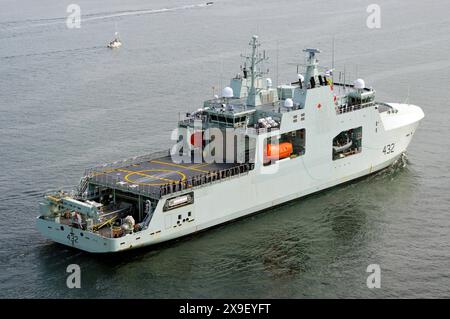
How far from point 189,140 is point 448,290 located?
1782 centimetres

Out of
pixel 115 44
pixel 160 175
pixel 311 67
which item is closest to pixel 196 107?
pixel 311 67

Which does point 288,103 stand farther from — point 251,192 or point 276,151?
point 251,192

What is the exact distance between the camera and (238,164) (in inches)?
1721

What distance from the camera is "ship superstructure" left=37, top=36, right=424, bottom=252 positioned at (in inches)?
1526

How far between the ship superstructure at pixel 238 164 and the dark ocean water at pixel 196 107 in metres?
1.14

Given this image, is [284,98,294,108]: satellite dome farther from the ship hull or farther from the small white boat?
the small white boat

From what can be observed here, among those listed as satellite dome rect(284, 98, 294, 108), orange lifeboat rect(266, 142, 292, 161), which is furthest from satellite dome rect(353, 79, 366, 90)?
orange lifeboat rect(266, 142, 292, 161)

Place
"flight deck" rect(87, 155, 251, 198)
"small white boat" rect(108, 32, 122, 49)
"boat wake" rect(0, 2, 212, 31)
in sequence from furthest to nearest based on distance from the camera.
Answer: "boat wake" rect(0, 2, 212, 31) → "small white boat" rect(108, 32, 122, 49) → "flight deck" rect(87, 155, 251, 198)

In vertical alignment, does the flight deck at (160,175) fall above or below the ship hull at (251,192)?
Answer: above

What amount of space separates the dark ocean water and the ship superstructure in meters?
1.14

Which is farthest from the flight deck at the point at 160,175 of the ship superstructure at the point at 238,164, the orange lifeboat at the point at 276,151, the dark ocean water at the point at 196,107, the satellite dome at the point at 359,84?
the satellite dome at the point at 359,84

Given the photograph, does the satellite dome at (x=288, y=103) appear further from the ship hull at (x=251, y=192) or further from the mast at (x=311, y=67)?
the ship hull at (x=251, y=192)

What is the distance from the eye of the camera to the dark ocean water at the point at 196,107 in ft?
120

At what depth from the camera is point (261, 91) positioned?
4703 centimetres
